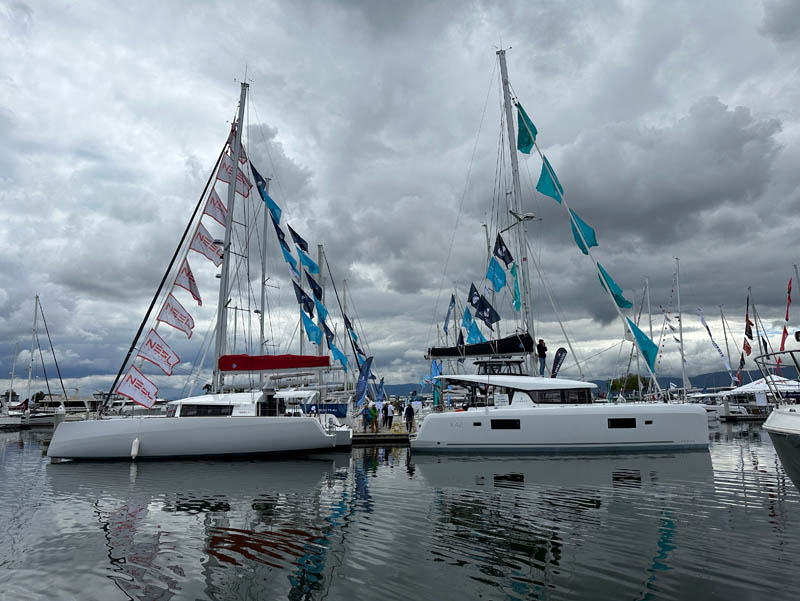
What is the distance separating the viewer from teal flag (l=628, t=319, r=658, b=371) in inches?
710

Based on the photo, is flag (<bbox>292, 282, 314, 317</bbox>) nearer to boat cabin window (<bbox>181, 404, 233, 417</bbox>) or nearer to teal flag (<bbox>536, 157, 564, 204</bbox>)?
boat cabin window (<bbox>181, 404, 233, 417</bbox>)

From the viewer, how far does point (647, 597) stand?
6074 mm

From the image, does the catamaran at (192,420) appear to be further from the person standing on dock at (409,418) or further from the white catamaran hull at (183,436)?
the person standing on dock at (409,418)

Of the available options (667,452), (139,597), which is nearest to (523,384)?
(667,452)

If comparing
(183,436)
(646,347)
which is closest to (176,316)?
(183,436)

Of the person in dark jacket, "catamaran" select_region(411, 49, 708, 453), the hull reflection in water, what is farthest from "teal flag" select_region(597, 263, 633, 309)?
the hull reflection in water

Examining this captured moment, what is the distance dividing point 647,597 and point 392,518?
5.19 meters

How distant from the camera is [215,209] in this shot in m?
22.1

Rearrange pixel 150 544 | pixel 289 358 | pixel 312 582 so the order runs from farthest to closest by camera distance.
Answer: pixel 289 358, pixel 150 544, pixel 312 582

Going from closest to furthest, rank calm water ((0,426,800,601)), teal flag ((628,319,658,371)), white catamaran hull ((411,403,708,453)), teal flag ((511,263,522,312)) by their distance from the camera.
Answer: calm water ((0,426,800,601))
teal flag ((628,319,658,371))
white catamaran hull ((411,403,708,453))
teal flag ((511,263,522,312))

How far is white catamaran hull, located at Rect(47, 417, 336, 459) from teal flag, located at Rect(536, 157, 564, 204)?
12687 mm

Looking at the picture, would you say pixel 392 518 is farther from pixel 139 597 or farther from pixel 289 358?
pixel 289 358

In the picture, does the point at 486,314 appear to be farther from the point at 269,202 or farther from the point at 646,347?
the point at 269,202

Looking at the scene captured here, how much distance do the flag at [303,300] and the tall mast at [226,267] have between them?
512cm
